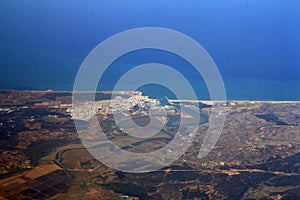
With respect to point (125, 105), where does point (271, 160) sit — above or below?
below

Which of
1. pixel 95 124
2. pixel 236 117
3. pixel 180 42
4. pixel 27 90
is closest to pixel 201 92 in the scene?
pixel 236 117

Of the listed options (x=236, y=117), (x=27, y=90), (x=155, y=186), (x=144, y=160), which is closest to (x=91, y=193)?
(x=155, y=186)

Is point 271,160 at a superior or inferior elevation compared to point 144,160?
superior

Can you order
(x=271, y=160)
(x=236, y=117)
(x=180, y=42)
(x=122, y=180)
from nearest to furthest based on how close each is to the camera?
1. (x=122, y=180)
2. (x=271, y=160)
3. (x=236, y=117)
4. (x=180, y=42)

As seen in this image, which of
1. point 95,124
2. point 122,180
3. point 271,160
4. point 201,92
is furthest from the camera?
point 201,92

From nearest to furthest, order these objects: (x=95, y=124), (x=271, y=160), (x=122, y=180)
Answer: (x=122, y=180) < (x=271, y=160) < (x=95, y=124)

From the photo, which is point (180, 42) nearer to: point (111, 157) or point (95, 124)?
point (95, 124)

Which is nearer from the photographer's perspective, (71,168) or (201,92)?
(71,168)

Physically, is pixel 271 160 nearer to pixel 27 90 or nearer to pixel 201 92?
pixel 201 92

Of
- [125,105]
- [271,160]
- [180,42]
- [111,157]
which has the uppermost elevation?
[180,42]
